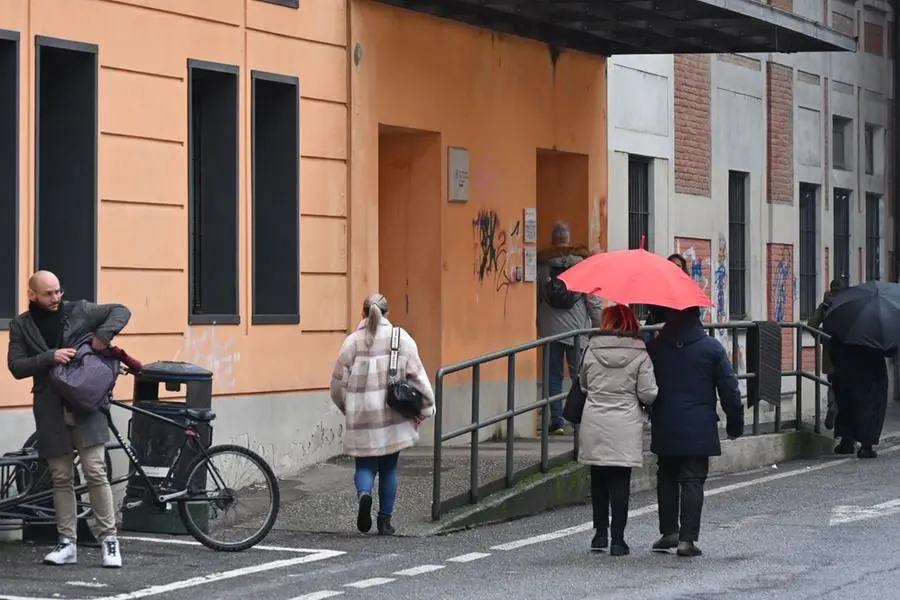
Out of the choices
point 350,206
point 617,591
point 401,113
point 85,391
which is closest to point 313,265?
point 350,206

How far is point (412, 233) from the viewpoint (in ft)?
57.9

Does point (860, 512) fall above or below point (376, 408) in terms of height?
below

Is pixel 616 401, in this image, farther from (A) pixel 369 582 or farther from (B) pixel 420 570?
(A) pixel 369 582

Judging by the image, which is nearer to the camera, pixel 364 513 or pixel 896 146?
pixel 364 513

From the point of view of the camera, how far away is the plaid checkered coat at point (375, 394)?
12.6 meters

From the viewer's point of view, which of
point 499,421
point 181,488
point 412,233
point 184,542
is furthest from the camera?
point 412,233

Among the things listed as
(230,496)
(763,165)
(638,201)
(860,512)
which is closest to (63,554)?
(230,496)

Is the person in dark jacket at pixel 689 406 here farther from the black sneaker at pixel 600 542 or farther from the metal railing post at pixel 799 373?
the metal railing post at pixel 799 373

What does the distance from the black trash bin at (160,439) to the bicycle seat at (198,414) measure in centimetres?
4

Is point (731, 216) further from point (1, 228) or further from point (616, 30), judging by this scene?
point (1, 228)

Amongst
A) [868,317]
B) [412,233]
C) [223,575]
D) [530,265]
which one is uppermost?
[412,233]

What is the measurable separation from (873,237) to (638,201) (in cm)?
834

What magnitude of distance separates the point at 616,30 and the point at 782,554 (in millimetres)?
8873

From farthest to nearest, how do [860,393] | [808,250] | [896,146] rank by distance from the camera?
[896,146] → [808,250] → [860,393]
